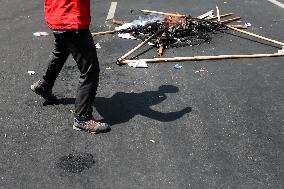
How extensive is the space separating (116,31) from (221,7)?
11.2 ft

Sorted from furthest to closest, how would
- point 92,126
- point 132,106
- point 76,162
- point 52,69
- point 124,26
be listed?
point 124,26 < point 132,106 < point 52,69 < point 92,126 < point 76,162

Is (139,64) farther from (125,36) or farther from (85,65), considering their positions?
(85,65)

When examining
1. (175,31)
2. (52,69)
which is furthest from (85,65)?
(175,31)

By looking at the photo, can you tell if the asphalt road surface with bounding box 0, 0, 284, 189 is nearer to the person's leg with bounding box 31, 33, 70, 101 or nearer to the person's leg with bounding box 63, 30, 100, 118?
the person's leg with bounding box 31, 33, 70, 101

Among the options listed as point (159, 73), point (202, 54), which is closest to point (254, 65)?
point (202, 54)

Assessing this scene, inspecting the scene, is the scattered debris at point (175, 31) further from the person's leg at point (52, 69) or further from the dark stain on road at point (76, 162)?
the dark stain on road at point (76, 162)

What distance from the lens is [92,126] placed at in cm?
497

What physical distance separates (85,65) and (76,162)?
1080 mm

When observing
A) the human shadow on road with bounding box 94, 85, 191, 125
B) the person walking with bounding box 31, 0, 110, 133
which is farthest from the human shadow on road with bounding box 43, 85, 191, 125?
the person walking with bounding box 31, 0, 110, 133

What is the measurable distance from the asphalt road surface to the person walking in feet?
0.65

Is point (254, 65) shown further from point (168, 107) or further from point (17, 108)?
point (17, 108)

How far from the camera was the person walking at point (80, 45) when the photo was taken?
4535 mm

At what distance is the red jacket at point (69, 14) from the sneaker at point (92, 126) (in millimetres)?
1119

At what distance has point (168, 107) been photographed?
562cm
